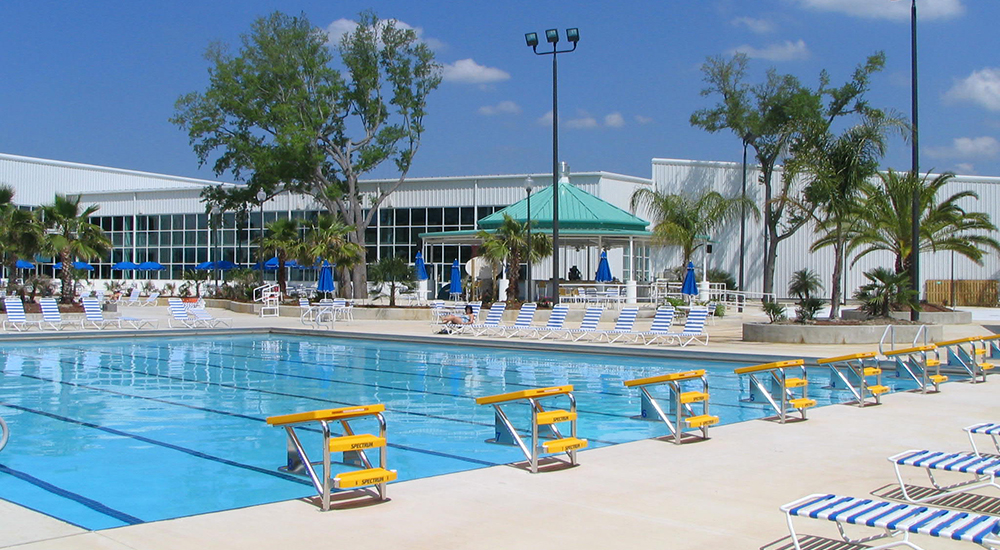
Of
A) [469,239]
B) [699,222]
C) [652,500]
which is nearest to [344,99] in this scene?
[469,239]

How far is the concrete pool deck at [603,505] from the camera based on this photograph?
5605 mm

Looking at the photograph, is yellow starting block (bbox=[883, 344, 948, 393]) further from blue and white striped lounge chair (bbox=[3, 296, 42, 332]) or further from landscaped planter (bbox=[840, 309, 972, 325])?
blue and white striped lounge chair (bbox=[3, 296, 42, 332])

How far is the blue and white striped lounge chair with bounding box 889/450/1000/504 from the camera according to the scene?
596 cm

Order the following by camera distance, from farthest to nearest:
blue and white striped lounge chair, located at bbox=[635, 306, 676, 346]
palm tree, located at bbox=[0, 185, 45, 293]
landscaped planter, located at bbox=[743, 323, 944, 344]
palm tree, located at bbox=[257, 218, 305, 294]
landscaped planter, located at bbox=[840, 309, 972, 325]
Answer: palm tree, located at bbox=[257, 218, 305, 294]
palm tree, located at bbox=[0, 185, 45, 293]
landscaped planter, located at bbox=[840, 309, 972, 325]
blue and white striped lounge chair, located at bbox=[635, 306, 676, 346]
landscaped planter, located at bbox=[743, 323, 944, 344]

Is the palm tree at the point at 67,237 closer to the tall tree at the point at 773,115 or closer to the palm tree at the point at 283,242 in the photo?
the palm tree at the point at 283,242

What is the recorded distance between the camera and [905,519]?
4688mm

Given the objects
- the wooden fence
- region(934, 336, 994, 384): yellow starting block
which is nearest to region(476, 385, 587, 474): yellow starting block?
region(934, 336, 994, 384): yellow starting block

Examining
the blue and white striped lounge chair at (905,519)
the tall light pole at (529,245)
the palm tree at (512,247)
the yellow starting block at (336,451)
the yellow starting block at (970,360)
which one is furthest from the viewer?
the palm tree at (512,247)

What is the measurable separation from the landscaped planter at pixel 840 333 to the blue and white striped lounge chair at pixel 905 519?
1564 cm

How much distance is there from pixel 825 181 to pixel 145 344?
16.7 metres

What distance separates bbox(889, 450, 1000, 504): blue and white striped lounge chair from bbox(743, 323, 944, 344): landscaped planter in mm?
13393

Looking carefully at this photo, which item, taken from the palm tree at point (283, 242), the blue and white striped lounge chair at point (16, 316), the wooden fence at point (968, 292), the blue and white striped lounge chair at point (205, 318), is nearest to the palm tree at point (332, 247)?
the palm tree at point (283, 242)

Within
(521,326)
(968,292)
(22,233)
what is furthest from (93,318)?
(968,292)

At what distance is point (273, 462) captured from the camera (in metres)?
9.14
